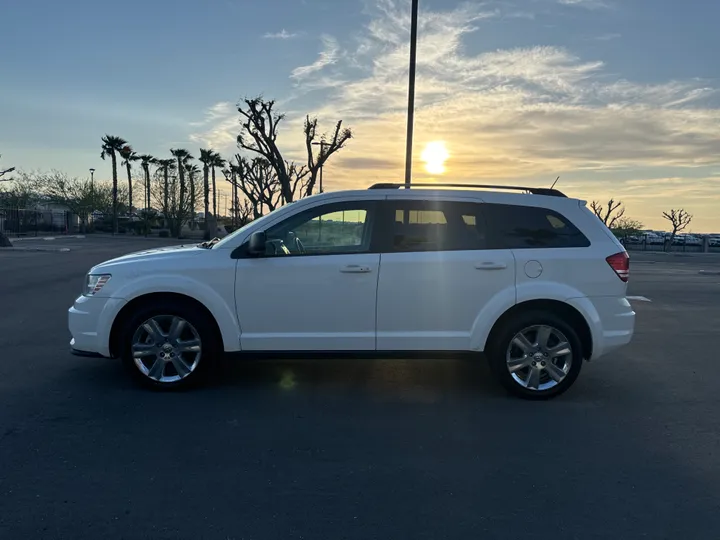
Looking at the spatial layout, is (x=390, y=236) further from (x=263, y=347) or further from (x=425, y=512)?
(x=425, y=512)

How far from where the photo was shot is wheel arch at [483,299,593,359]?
534cm

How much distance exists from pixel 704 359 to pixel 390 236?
4.45m

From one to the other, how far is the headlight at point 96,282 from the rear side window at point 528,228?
3552mm

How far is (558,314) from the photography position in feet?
17.8

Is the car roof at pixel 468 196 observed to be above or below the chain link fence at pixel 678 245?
above

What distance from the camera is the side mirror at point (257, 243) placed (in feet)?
16.9

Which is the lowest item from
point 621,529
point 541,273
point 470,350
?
point 621,529

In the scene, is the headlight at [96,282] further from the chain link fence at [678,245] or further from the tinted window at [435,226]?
the chain link fence at [678,245]

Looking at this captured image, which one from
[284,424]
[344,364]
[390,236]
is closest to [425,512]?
[284,424]

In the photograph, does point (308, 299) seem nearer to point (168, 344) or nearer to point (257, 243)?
point (257, 243)

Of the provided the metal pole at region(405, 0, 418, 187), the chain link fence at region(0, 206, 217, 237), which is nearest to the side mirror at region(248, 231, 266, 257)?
the metal pole at region(405, 0, 418, 187)

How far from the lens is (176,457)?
3930 millimetres

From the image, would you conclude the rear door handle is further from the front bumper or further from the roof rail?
the front bumper

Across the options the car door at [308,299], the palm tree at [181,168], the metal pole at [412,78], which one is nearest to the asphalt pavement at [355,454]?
the car door at [308,299]
